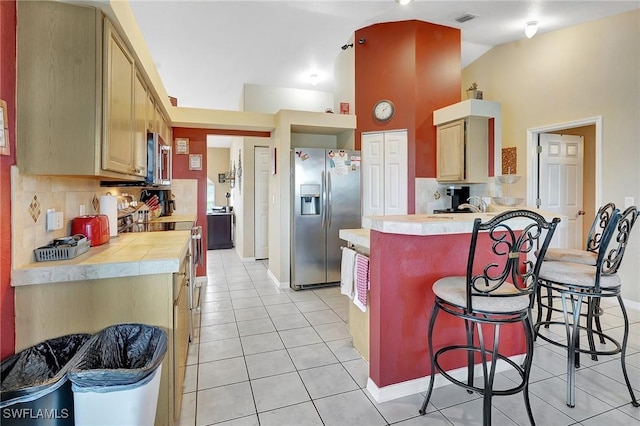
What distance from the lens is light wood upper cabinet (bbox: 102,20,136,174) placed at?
1.65m

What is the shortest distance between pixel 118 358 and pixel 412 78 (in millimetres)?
4197

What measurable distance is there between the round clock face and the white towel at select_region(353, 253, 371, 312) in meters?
2.66

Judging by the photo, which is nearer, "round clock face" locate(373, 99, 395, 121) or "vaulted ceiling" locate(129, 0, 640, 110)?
"vaulted ceiling" locate(129, 0, 640, 110)

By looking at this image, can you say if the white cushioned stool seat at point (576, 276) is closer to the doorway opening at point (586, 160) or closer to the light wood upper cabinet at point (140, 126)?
the doorway opening at point (586, 160)

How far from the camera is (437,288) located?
1.80m

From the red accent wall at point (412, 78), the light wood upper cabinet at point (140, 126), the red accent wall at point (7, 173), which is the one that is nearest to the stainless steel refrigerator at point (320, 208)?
the red accent wall at point (412, 78)

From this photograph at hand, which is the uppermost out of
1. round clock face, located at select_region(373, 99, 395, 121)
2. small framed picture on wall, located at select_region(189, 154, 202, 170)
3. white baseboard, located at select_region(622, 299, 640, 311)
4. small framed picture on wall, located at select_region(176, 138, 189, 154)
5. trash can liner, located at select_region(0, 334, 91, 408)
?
round clock face, located at select_region(373, 99, 395, 121)

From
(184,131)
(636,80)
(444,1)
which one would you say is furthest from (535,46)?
(184,131)

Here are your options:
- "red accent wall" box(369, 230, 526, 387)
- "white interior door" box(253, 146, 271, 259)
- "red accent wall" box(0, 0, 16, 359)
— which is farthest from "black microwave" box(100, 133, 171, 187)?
"white interior door" box(253, 146, 271, 259)

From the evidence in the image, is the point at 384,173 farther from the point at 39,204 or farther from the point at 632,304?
the point at 39,204

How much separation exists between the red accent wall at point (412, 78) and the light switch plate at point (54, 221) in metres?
3.47

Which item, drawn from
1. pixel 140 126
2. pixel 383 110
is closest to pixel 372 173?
pixel 383 110

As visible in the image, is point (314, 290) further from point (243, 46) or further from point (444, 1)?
point (444, 1)

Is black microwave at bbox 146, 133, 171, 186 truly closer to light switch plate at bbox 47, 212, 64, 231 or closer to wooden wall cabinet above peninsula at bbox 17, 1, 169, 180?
light switch plate at bbox 47, 212, 64, 231
